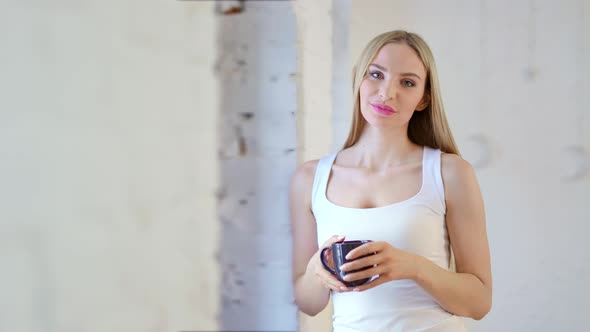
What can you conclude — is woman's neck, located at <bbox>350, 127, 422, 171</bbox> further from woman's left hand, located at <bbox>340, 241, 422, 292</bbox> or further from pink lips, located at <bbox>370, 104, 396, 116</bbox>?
woman's left hand, located at <bbox>340, 241, 422, 292</bbox>

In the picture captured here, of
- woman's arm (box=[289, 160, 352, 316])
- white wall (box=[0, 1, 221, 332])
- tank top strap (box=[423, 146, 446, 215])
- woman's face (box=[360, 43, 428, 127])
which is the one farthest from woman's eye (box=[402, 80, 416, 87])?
white wall (box=[0, 1, 221, 332])

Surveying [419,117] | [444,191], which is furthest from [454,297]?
[419,117]

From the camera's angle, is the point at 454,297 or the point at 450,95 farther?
the point at 450,95

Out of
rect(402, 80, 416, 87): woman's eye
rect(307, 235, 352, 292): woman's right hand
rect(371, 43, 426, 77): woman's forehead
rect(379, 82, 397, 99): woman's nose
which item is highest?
rect(371, 43, 426, 77): woman's forehead

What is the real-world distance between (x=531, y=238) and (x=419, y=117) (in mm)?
343

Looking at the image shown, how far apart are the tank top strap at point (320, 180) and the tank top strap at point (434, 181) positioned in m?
0.16

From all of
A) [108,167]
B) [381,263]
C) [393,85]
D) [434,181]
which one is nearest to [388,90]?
[393,85]

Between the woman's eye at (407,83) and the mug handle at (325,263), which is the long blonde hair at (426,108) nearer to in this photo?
the woman's eye at (407,83)

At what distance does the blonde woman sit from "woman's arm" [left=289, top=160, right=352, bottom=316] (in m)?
0.01

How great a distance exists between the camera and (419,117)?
944mm

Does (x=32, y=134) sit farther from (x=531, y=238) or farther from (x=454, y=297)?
(x=531, y=238)

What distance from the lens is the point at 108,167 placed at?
100 centimetres

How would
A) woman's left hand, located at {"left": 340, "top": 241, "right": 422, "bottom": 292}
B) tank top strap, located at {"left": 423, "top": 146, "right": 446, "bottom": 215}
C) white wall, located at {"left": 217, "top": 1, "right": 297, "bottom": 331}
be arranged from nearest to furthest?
woman's left hand, located at {"left": 340, "top": 241, "right": 422, "bottom": 292} < tank top strap, located at {"left": 423, "top": 146, "right": 446, "bottom": 215} < white wall, located at {"left": 217, "top": 1, "right": 297, "bottom": 331}

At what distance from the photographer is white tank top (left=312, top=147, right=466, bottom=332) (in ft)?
2.82
